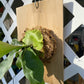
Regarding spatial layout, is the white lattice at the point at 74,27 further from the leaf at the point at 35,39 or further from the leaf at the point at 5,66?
the leaf at the point at 5,66

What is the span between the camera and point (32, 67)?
573 mm

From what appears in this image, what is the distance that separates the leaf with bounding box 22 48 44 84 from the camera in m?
0.55

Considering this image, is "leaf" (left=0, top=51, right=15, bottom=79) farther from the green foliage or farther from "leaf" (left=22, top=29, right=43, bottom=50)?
"leaf" (left=22, top=29, right=43, bottom=50)

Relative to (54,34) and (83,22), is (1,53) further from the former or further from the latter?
(83,22)

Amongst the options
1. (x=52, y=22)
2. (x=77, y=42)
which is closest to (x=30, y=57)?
(x=52, y=22)

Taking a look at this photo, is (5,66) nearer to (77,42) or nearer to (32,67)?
(32,67)

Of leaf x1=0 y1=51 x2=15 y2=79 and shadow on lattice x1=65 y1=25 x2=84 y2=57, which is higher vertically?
leaf x1=0 y1=51 x2=15 y2=79

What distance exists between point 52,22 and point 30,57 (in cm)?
20

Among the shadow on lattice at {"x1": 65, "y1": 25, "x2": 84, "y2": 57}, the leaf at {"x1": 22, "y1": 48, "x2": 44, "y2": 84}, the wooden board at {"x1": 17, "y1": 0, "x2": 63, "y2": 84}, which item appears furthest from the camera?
the shadow on lattice at {"x1": 65, "y1": 25, "x2": 84, "y2": 57}

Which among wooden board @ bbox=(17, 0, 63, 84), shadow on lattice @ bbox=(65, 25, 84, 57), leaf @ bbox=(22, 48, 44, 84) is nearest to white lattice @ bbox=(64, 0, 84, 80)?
wooden board @ bbox=(17, 0, 63, 84)

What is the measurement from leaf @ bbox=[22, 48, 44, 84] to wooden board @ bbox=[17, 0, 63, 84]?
0.12m

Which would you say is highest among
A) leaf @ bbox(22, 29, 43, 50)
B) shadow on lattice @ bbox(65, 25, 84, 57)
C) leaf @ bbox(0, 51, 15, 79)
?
leaf @ bbox(22, 29, 43, 50)

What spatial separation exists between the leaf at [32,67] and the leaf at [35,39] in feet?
0.14

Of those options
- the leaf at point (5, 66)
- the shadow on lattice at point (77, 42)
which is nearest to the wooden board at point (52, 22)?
the leaf at point (5, 66)
